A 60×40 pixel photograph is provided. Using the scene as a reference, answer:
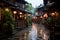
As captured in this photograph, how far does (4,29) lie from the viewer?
25078mm

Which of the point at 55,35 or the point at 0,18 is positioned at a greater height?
the point at 0,18

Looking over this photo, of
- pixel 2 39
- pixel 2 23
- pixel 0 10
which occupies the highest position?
pixel 0 10

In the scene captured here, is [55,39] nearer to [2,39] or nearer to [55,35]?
[55,35]

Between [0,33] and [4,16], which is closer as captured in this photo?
[0,33]

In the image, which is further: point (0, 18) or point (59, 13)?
point (59, 13)

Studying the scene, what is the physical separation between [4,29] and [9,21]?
5.66ft

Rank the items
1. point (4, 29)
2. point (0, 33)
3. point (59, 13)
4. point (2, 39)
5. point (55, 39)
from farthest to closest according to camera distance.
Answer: point (59, 13)
point (4, 29)
point (0, 33)
point (2, 39)
point (55, 39)

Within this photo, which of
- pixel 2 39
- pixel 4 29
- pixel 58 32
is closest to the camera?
pixel 58 32

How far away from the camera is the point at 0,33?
77.1 ft

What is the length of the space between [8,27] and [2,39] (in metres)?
4.85

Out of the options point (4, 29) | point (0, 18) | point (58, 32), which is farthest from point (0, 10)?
point (58, 32)

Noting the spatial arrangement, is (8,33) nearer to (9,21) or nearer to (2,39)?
(9,21)

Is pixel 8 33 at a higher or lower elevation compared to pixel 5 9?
lower

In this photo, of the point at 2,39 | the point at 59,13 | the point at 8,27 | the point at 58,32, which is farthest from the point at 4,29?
the point at 59,13
